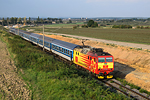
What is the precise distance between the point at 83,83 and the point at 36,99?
483 cm

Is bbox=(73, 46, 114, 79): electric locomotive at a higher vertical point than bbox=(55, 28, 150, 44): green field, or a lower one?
lower

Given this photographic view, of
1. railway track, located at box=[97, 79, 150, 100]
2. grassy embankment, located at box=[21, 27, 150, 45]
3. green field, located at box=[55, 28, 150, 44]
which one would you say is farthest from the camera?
green field, located at box=[55, 28, 150, 44]

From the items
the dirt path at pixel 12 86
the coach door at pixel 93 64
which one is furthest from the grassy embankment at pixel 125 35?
the coach door at pixel 93 64

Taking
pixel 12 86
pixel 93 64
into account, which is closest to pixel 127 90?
pixel 93 64

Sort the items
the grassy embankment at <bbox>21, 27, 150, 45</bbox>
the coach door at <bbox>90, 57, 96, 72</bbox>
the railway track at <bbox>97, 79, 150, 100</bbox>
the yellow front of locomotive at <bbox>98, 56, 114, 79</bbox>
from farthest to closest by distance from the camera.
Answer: the grassy embankment at <bbox>21, 27, 150, 45</bbox>
the coach door at <bbox>90, 57, 96, 72</bbox>
the yellow front of locomotive at <bbox>98, 56, 114, 79</bbox>
the railway track at <bbox>97, 79, 150, 100</bbox>

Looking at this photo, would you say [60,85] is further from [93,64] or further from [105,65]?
[105,65]

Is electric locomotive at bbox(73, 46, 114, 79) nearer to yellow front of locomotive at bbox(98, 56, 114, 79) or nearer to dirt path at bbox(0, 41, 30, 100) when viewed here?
A: yellow front of locomotive at bbox(98, 56, 114, 79)

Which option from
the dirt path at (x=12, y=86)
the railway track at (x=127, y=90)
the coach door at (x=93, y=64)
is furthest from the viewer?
the coach door at (x=93, y=64)

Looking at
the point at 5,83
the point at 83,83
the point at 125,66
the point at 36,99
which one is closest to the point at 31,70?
the point at 5,83

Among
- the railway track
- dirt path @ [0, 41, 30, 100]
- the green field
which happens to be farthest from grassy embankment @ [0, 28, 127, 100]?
the green field

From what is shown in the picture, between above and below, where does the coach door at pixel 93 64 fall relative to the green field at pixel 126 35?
below

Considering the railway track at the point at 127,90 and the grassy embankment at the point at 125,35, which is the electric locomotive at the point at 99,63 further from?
the grassy embankment at the point at 125,35

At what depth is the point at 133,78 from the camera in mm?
20828

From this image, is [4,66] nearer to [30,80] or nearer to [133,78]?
[30,80]
